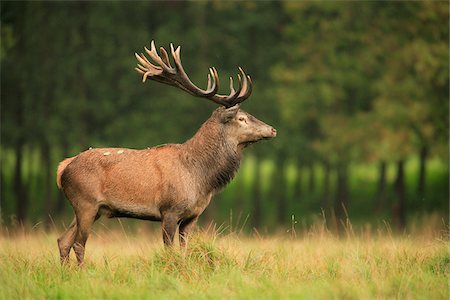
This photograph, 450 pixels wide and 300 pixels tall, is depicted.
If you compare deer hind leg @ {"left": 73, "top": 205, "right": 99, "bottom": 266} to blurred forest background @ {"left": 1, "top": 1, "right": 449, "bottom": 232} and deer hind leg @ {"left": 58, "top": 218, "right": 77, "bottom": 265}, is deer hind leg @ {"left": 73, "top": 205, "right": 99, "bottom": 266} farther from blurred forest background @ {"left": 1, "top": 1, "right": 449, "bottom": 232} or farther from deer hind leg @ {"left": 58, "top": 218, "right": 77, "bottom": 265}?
blurred forest background @ {"left": 1, "top": 1, "right": 449, "bottom": 232}

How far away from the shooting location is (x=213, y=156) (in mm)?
9266

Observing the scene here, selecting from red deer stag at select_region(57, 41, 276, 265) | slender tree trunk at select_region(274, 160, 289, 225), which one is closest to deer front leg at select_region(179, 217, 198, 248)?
red deer stag at select_region(57, 41, 276, 265)

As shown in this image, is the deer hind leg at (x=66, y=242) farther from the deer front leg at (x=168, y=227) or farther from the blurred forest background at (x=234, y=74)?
the blurred forest background at (x=234, y=74)

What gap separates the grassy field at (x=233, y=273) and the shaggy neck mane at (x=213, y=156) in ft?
2.66

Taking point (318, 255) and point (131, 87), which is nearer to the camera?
point (318, 255)

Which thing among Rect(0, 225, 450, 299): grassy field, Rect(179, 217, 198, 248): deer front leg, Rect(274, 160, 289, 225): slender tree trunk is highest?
Rect(179, 217, 198, 248): deer front leg

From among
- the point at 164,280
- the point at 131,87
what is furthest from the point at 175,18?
the point at 164,280

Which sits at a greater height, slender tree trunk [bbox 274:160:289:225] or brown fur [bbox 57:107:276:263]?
brown fur [bbox 57:107:276:263]

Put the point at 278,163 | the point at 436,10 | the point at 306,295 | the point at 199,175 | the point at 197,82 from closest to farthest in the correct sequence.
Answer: the point at 306,295 < the point at 199,175 < the point at 436,10 < the point at 197,82 < the point at 278,163

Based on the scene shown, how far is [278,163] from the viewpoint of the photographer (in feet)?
76.6

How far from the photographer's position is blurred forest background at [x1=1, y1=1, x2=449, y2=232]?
2089 cm

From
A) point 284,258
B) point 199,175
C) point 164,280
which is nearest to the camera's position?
point 164,280

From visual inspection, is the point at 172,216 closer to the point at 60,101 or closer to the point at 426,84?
the point at 426,84

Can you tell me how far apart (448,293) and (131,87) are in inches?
658
